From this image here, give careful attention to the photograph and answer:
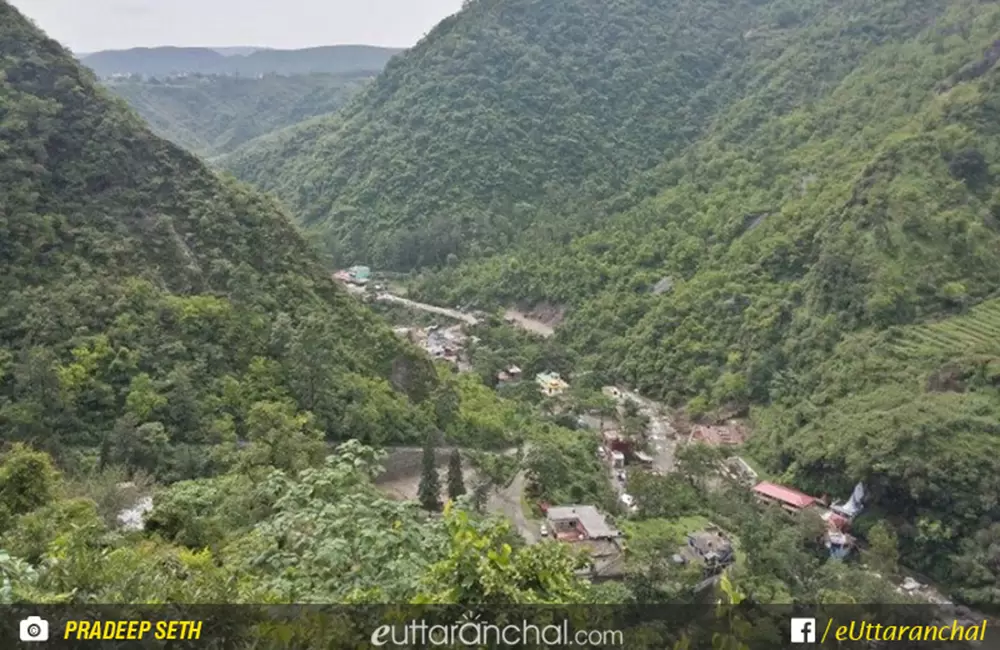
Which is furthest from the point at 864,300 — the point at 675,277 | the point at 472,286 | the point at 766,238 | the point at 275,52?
the point at 275,52

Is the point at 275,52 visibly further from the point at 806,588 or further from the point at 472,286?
the point at 806,588

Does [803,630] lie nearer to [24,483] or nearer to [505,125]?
[24,483]

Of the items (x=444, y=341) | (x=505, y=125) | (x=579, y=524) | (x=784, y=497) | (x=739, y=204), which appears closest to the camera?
(x=579, y=524)

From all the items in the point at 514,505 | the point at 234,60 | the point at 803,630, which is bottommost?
the point at 514,505

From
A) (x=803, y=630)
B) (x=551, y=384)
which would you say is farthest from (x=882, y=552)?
(x=803, y=630)

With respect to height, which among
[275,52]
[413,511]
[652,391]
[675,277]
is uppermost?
[275,52]

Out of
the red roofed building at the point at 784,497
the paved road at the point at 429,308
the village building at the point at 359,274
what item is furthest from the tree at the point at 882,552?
the village building at the point at 359,274

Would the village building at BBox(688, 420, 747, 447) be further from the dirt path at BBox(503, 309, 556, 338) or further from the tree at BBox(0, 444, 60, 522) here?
the tree at BBox(0, 444, 60, 522)
